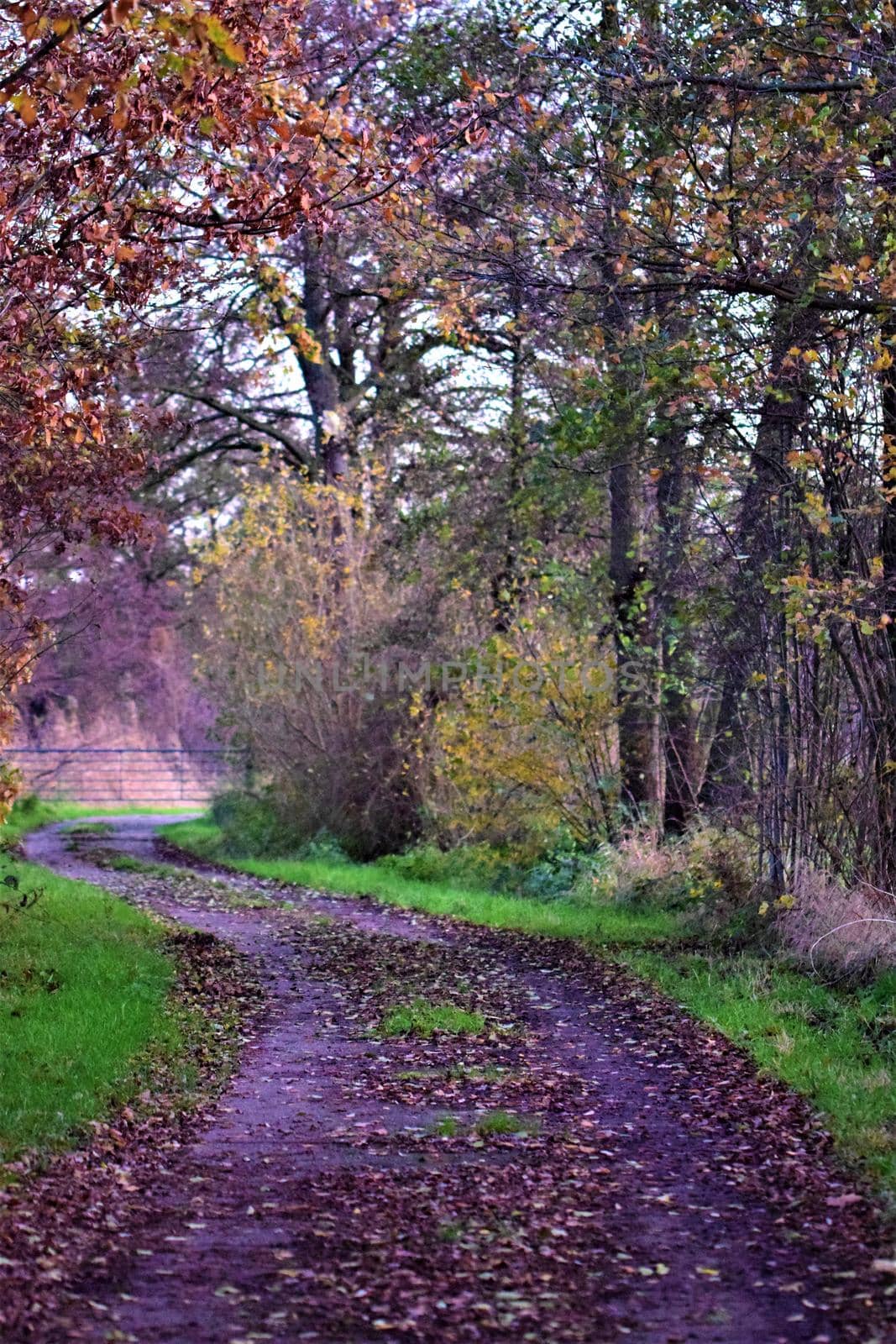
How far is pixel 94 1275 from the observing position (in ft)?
14.5

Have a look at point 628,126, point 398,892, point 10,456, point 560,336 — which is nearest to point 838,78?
point 628,126

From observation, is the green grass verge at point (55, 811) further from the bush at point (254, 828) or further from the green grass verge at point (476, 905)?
the green grass verge at point (476, 905)

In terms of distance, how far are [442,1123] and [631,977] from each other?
12.3ft

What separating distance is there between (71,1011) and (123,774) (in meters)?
24.8

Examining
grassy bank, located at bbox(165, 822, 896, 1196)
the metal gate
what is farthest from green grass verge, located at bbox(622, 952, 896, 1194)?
the metal gate

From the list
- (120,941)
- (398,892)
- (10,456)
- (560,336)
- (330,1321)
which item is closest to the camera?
(330,1321)

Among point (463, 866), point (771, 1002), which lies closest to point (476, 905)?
point (463, 866)

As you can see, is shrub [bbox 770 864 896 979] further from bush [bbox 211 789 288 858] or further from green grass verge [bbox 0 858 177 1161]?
bush [bbox 211 789 288 858]

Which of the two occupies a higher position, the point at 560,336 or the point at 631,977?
the point at 560,336

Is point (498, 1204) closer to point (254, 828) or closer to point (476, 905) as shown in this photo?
point (476, 905)

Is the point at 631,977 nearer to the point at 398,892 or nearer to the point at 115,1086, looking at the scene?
the point at 115,1086

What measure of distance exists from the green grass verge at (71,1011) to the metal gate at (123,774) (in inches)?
721

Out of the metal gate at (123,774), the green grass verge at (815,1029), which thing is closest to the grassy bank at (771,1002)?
the green grass verge at (815,1029)

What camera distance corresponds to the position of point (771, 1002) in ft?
27.3
